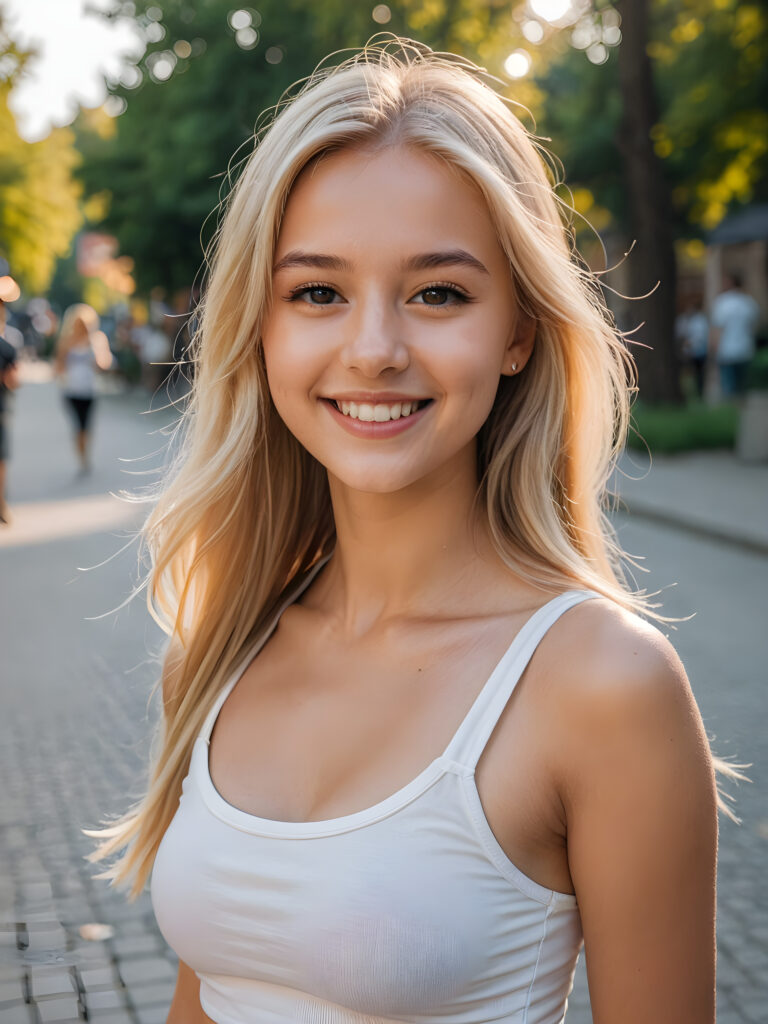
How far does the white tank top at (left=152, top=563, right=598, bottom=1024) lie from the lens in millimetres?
1634

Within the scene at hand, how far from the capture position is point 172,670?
2.30m

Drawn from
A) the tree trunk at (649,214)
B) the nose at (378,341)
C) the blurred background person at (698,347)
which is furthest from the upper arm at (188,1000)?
the blurred background person at (698,347)

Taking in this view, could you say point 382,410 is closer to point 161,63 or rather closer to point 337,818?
point 337,818

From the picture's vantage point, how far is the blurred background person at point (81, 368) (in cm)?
1686

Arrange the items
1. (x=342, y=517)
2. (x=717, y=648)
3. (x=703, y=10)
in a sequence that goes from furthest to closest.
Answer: (x=703, y=10)
(x=717, y=648)
(x=342, y=517)

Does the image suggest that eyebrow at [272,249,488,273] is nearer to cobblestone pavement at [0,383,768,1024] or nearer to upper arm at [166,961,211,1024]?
upper arm at [166,961,211,1024]

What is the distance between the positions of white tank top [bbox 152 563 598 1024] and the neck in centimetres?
32

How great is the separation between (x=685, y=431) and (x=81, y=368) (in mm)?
8066

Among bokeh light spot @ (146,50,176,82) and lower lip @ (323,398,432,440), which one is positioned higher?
bokeh light spot @ (146,50,176,82)

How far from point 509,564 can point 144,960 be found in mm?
2497

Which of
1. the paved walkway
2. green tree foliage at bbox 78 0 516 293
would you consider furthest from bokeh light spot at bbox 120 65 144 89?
the paved walkway

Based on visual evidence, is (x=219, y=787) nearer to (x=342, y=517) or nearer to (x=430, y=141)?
(x=342, y=517)

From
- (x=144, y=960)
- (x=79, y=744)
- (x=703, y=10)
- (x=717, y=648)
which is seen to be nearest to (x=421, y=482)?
(x=144, y=960)

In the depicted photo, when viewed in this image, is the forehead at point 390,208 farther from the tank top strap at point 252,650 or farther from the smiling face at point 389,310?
the tank top strap at point 252,650
